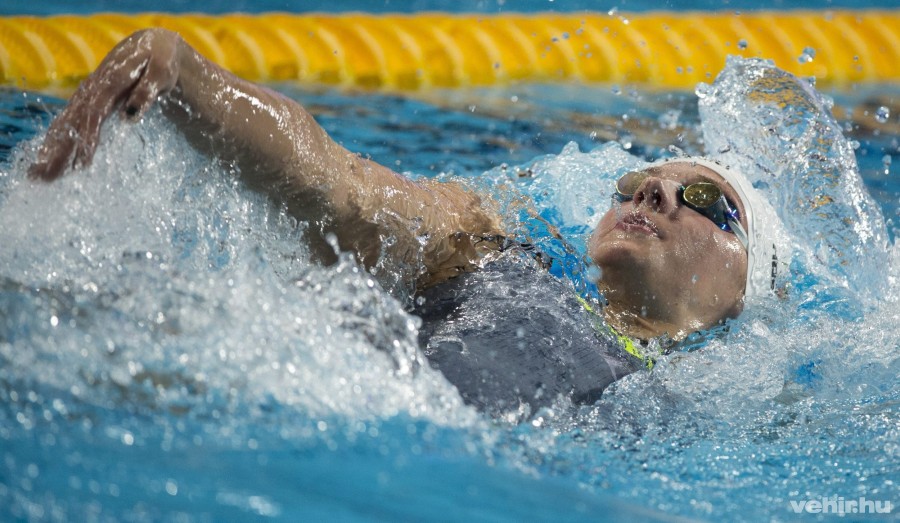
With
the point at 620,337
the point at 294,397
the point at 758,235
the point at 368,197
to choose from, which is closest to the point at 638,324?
the point at 620,337

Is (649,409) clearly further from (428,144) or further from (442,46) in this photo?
(442,46)

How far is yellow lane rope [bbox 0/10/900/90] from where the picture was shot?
4.01 meters

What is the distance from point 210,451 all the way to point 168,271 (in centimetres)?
40

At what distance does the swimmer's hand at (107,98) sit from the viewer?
4.85 feet

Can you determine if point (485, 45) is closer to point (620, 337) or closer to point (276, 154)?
point (620, 337)

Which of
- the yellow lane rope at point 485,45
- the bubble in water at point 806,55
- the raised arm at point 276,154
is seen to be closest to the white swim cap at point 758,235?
the raised arm at point 276,154

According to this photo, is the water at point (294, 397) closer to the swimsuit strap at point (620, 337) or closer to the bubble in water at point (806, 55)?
the swimsuit strap at point (620, 337)

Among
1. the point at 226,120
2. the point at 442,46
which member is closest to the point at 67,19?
the point at 442,46

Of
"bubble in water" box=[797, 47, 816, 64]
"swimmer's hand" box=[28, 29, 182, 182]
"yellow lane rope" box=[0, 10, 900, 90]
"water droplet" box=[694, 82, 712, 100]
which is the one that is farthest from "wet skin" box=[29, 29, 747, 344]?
"bubble in water" box=[797, 47, 816, 64]

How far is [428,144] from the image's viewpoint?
12.2ft

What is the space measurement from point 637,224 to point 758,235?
0.40 m

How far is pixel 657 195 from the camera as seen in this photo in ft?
7.36

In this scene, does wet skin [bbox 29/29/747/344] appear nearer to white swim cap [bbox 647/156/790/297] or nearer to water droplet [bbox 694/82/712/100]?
white swim cap [bbox 647/156/790/297]

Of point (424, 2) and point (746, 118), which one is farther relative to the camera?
point (424, 2)
